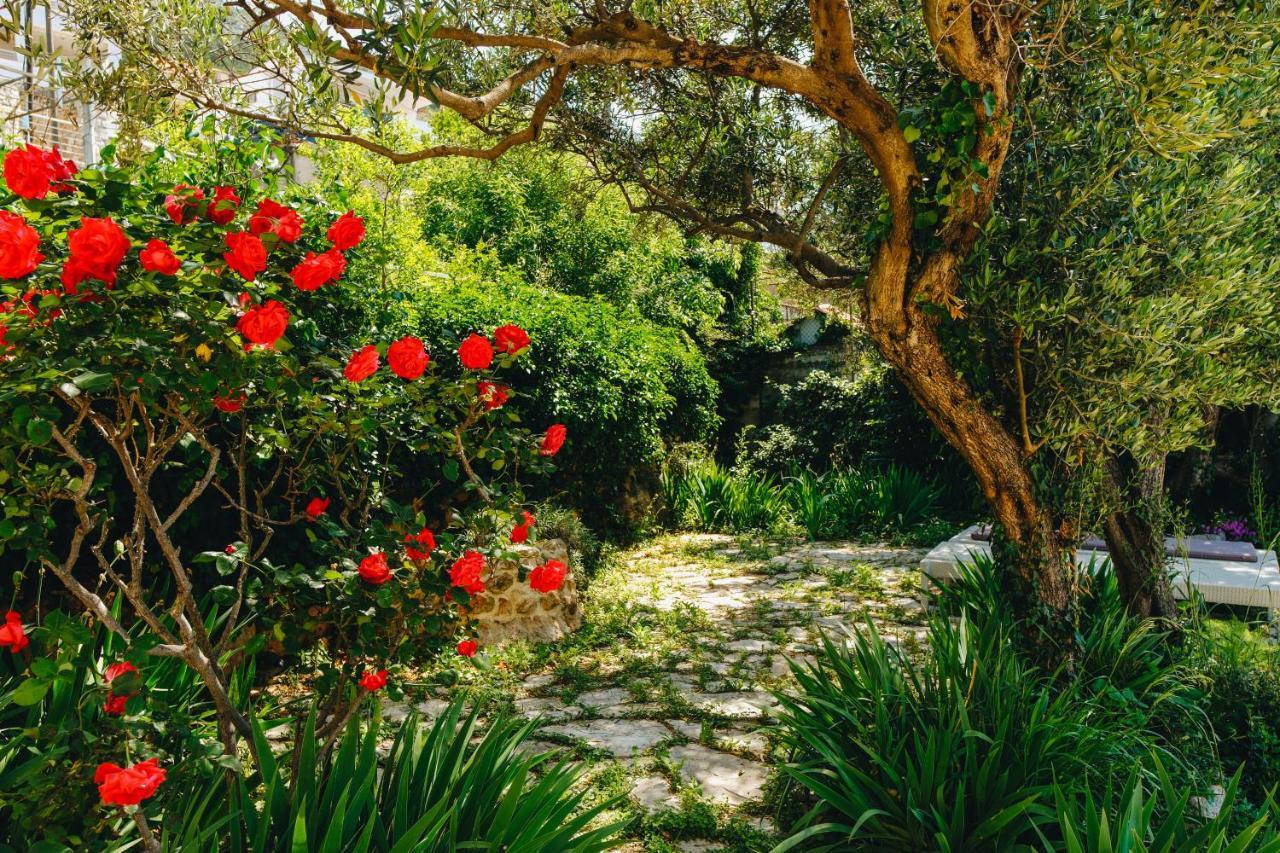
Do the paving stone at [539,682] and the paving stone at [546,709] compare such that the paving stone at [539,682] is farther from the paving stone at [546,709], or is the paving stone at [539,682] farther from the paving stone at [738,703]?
the paving stone at [738,703]

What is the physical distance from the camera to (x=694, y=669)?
558 centimetres

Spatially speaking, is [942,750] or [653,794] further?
[653,794]

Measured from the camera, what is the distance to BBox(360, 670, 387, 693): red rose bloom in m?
2.54

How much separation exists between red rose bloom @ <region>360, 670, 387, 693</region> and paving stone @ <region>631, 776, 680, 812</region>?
1.58 metres

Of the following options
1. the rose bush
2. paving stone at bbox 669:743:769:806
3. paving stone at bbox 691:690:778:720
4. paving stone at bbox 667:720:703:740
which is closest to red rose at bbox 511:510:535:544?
the rose bush

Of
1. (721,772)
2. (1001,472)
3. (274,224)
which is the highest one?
(274,224)

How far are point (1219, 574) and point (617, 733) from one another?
15.3 feet

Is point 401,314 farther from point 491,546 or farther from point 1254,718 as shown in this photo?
point 1254,718

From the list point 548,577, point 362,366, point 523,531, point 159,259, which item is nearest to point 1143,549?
point 548,577

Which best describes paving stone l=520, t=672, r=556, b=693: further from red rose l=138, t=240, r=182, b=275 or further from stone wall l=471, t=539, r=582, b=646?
red rose l=138, t=240, r=182, b=275

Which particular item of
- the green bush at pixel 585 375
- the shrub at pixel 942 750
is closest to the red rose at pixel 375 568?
the shrub at pixel 942 750

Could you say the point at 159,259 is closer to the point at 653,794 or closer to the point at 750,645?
the point at 653,794

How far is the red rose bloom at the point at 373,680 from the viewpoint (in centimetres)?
254

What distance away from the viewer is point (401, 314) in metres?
6.07
